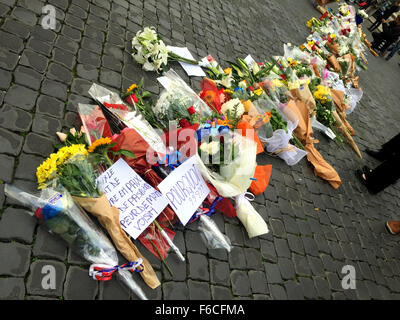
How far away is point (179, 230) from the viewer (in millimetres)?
2514

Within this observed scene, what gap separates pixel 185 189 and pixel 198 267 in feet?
2.35

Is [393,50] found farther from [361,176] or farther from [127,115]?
[127,115]

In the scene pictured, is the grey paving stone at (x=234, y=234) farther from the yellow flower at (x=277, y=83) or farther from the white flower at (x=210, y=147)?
the yellow flower at (x=277, y=83)

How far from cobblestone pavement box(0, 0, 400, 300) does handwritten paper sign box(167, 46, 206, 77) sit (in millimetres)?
121

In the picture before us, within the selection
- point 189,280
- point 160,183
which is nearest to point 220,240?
point 189,280

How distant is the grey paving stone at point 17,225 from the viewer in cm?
181

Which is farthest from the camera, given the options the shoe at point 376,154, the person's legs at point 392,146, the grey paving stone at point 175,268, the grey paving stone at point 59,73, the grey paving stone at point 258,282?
the shoe at point 376,154

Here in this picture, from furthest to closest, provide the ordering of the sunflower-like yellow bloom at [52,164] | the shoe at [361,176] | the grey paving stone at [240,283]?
the shoe at [361,176] → the grey paving stone at [240,283] → the sunflower-like yellow bloom at [52,164]

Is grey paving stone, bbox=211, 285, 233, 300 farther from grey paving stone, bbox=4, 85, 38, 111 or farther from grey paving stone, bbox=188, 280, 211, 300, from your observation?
grey paving stone, bbox=4, 85, 38, 111

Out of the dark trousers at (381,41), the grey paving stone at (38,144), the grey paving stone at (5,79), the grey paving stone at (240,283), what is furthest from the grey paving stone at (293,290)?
the dark trousers at (381,41)

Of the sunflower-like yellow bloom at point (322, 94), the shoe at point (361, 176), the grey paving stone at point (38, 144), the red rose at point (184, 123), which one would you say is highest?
the sunflower-like yellow bloom at point (322, 94)

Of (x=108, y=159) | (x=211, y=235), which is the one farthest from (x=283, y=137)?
A: (x=108, y=159)

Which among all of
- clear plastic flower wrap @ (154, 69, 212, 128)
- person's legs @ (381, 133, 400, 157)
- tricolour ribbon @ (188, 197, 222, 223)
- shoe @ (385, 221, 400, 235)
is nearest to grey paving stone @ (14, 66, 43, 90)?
clear plastic flower wrap @ (154, 69, 212, 128)

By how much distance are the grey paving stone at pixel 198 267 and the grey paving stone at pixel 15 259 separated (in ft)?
4.05
